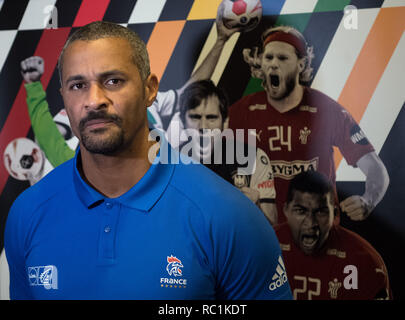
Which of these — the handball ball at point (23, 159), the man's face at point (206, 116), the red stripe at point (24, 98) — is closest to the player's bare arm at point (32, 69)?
the red stripe at point (24, 98)

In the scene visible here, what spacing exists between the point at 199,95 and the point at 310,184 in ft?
1.96

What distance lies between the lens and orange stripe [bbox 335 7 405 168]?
5.68 ft

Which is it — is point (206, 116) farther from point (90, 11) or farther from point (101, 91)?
point (101, 91)

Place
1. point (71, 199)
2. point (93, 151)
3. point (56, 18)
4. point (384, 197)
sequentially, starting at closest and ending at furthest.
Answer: point (93, 151), point (71, 199), point (384, 197), point (56, 18)

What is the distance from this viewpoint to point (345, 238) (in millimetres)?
1757

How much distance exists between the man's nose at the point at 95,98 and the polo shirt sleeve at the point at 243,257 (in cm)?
38

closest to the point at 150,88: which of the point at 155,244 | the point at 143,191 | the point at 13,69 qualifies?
the point at 143,191

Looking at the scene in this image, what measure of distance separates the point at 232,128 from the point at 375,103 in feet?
1.91

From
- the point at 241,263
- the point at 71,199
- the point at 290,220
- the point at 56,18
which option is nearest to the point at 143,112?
the point at 71,199

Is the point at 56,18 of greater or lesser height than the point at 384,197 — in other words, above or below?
above

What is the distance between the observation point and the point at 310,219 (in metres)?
1.77

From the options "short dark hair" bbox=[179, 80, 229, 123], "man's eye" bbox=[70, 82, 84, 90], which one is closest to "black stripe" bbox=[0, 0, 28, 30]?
"short dark hair" bbox=[179, 80, 229, 123]
